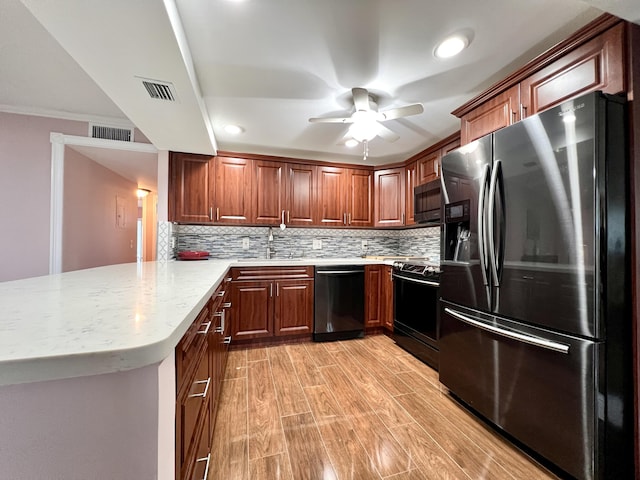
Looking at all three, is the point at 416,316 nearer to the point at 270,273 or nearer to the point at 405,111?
the point at 270,273

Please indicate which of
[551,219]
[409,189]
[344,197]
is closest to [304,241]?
[344,197]

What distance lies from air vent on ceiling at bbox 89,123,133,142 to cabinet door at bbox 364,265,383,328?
301cm

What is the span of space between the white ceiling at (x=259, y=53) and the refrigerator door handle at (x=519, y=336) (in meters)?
1.44

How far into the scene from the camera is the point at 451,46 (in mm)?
1538

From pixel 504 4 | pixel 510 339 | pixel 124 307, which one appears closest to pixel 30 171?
pixel 124 307

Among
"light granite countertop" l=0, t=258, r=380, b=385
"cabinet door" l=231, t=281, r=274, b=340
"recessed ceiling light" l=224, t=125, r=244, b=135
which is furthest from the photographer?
"cabinet door" l=231, t=281, r=274, b=340

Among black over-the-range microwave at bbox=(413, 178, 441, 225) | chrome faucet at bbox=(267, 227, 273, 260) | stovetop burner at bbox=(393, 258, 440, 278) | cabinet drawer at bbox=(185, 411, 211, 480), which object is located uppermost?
black over-the-range microwave at bbox=(413, 178, 441, 225)

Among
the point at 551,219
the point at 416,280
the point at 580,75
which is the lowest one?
the point at 416,280

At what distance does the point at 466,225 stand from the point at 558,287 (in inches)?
26.5

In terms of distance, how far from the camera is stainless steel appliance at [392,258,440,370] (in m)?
2.30

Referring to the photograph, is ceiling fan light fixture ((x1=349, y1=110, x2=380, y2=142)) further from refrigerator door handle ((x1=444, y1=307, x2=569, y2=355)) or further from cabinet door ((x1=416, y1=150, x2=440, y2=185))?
refrigerator door handle ((x1=444, y1=307, x2=569, y2=355))

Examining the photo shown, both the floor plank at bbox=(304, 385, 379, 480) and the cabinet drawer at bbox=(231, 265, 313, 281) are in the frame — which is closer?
the floor plank at bbox=(304, 385, 379, 480)

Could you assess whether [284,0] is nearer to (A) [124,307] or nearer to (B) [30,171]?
(A) [124,307]

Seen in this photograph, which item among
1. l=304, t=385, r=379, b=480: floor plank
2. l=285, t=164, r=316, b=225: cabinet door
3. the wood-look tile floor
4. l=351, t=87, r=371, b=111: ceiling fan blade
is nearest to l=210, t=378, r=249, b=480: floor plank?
the wood-look tile floor
